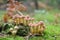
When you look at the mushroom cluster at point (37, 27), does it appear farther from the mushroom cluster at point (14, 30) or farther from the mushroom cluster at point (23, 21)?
the mushroom cluster at point (14, 30)

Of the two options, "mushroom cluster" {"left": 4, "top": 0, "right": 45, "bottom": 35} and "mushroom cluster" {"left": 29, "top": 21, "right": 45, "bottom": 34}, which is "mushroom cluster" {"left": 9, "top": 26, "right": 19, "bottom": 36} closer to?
"mushroom cluster" {"left": 4, "top": 0, "right": 45, "bottom": 35}

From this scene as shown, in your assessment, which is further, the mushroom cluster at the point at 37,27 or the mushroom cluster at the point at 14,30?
the mushroom cluster at the point at 14,30

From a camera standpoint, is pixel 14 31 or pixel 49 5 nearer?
pixel 14 31

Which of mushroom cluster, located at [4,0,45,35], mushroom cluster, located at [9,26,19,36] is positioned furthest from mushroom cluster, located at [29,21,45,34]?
mushroom cluster, located at [9,26,19,36]

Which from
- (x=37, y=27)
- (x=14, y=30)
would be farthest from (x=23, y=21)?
(x=37, y=27)

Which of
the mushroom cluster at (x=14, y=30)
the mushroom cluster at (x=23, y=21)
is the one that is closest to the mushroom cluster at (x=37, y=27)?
the mushroom cluster at (x=23, y=21)

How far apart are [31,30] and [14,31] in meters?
0.51

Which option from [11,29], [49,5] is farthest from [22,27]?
[49,5]

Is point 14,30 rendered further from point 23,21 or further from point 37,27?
point 37,27

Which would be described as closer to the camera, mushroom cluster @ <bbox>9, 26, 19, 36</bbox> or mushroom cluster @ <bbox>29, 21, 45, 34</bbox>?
mushroom cluster @ <bbox>29, 21, 45, 34</bbox>

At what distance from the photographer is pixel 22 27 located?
606 centimetres

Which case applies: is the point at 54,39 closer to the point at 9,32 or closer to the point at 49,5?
the point at 9,32

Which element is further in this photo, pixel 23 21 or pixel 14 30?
pixel 23 21

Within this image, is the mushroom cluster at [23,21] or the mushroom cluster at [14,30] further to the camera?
the mushroom cluster at [14,30]
